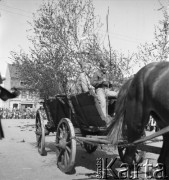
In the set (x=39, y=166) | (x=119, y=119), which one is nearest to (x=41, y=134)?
(x=39, y=166)

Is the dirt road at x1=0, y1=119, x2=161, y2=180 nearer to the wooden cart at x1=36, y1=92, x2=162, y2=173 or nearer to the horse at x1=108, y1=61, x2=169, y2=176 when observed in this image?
the wooden cart at x1=36, y1=92, x2=162, y2=173

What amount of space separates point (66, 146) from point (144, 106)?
221cm

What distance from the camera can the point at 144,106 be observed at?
4.90 metres

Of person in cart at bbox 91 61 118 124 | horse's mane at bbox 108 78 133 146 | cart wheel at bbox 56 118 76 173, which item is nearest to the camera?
horse's mane at bbox 108 78 133 146

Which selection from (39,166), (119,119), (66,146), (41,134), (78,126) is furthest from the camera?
(41,134)

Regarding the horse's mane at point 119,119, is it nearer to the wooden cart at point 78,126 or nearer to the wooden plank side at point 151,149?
the wooden cart at point 78,126

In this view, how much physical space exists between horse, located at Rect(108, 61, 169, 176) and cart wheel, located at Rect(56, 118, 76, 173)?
1010 mm

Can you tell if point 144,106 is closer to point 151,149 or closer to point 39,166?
point 151,149

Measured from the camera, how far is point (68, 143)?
639 cm

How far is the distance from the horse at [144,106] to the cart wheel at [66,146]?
1.01 m

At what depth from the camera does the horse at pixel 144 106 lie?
15.1 ft

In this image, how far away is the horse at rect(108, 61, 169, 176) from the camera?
462 cm

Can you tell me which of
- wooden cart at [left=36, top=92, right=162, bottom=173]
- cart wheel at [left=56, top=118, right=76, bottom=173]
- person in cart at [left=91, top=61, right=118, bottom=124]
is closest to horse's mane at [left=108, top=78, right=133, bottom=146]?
wooden cart at [left=36, top=92, right=162, bottom=173]

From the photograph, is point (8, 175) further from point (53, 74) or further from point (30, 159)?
point (53, 74)
